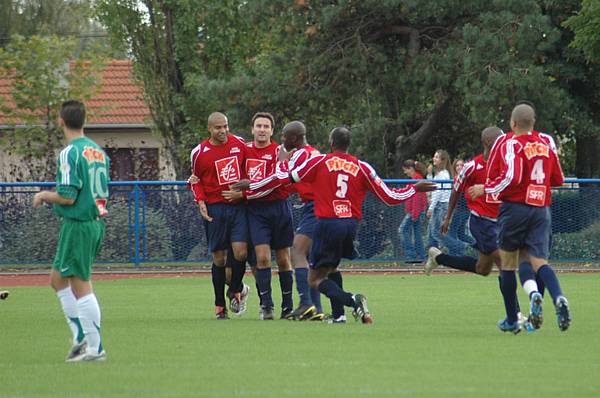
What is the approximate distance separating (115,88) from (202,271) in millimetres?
20610

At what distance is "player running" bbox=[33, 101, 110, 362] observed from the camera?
382 inches

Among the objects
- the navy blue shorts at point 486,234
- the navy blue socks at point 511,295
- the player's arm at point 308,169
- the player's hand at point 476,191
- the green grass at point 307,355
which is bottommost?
the green grass at point 307,355

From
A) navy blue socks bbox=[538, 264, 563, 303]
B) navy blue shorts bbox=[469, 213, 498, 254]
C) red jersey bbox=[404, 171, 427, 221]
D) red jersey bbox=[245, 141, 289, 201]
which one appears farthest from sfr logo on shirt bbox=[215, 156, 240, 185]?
red jersey bbox=[404, 171, 427, 221]

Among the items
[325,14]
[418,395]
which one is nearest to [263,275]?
[418,395]

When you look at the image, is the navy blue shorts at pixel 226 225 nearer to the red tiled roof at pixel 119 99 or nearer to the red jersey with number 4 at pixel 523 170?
the red jersey with number 4 at pixel 523 170

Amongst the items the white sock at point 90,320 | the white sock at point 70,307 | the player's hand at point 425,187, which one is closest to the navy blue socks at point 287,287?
the player's hand at point 425,187

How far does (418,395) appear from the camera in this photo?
7.85m

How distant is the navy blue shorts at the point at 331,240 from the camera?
12586 millimetres

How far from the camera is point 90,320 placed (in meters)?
9.75

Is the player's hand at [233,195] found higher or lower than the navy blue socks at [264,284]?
higher

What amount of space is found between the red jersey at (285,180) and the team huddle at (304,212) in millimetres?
19

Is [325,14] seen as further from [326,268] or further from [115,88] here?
[115,88]

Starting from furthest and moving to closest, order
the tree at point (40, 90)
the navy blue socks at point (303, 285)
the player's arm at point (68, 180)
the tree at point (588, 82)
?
the tree at point (40, 90) → the tree at point (588, 82) → the navy blue socks at point (303, 285) → the player's arm at point (68, 180)

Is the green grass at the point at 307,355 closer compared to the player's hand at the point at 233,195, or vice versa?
the green grass at the point at 307,355
